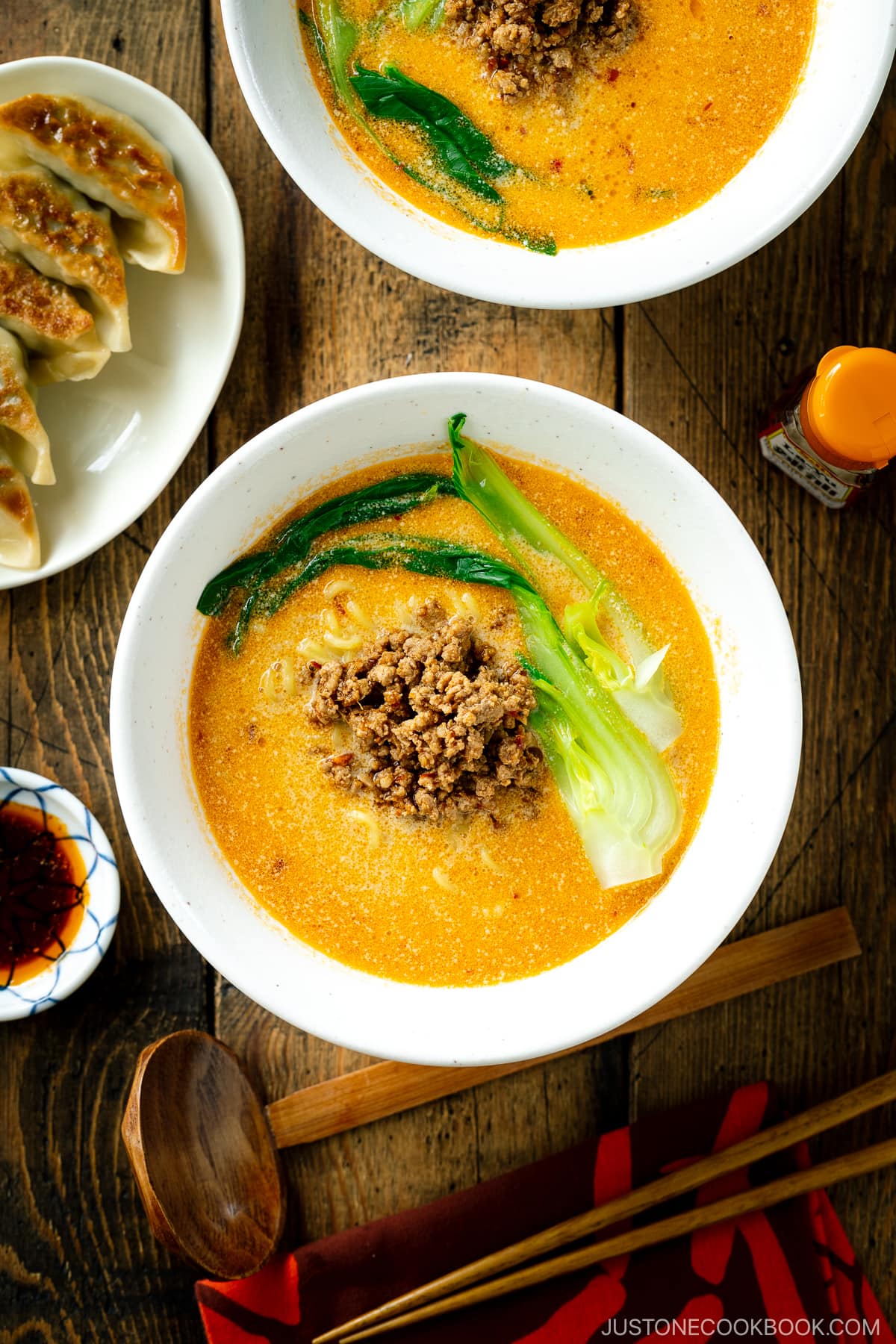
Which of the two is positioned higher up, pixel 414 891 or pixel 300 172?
pixel 300 172

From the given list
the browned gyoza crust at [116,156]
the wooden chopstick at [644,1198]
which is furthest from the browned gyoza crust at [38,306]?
the wooden chopstick at [644,1198]

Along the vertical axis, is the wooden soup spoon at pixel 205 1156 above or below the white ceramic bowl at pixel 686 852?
below

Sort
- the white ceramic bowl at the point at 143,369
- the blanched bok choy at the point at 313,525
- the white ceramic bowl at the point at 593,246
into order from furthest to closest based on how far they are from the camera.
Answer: the white ceramic bowl at the point at 143,369, the blanched bok choy at the point at 313,525, the white ceramic bowl at the point at 593,246

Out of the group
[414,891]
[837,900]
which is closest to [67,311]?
[414,891]

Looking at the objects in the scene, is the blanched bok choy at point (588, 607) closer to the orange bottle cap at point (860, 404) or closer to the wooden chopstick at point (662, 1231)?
the orange bottle cap at point (860, 404)

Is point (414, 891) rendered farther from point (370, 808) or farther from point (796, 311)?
point (796, 311)

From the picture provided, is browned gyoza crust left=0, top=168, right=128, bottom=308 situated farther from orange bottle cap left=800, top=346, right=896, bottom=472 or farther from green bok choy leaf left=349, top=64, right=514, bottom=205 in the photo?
orange bottle cap left=800, top=346, right=896, bottom=472

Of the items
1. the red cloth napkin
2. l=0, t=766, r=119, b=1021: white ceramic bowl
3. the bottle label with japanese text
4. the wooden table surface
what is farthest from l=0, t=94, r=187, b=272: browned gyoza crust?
the red cloth napkin
